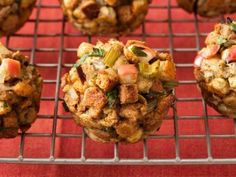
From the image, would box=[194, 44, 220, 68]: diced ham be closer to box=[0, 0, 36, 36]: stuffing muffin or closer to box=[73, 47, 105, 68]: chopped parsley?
box=[73, 47, 105, 68]: chopped parsley

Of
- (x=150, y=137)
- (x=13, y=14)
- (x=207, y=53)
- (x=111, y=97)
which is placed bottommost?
(x=150, y=137)

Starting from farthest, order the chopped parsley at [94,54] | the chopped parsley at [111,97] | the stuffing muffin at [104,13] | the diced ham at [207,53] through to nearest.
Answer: the stuffing muffin at [104,13] → the diced ham at [207,53] → the chopped parsley at [94,54] → the chopped parsley at [111,97]

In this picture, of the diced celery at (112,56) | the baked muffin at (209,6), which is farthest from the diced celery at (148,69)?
the baked muffin at (209,6)

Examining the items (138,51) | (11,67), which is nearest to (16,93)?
(11,67)

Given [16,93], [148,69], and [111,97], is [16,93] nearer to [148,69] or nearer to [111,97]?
[111,97]

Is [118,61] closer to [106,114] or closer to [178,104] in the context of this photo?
[106,114]

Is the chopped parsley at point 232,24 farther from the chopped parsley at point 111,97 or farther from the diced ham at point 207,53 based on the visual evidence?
the chopped parsley at point 111,97

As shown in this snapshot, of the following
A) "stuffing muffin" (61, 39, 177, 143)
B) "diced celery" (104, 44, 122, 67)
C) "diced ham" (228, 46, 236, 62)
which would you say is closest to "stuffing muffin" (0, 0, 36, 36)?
"stuffing muffin" (61, 39, 177, 143)
